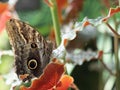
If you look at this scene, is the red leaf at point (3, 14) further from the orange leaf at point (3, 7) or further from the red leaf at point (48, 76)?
the red leaf at point (48, 76)

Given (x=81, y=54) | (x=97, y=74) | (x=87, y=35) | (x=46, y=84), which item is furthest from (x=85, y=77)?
(x=46, y=84)

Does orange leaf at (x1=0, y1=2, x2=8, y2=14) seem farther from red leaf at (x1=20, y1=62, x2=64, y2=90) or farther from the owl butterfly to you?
red leaf at (x1=20, y1=62, x2=64, y2=90)

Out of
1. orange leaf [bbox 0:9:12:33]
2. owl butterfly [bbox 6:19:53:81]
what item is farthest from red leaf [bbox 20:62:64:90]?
orange leaf [bbox 0:9:12:33]

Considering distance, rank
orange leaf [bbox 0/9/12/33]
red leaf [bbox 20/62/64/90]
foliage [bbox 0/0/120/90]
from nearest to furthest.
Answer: red leaf [bbox 20/62/64/90]
foliage [bbox 0/0/120/90]
orange leaf [bbox 0/9/12/33]

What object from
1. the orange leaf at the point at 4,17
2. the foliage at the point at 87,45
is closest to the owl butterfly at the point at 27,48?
the foliage at the point at 87,45

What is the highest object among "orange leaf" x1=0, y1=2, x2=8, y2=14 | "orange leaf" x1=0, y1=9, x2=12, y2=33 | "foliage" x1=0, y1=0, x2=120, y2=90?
"orange leaf" x1=0, y1=2, x2=8, y2=14

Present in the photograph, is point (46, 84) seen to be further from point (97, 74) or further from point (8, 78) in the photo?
point (97, 74)
